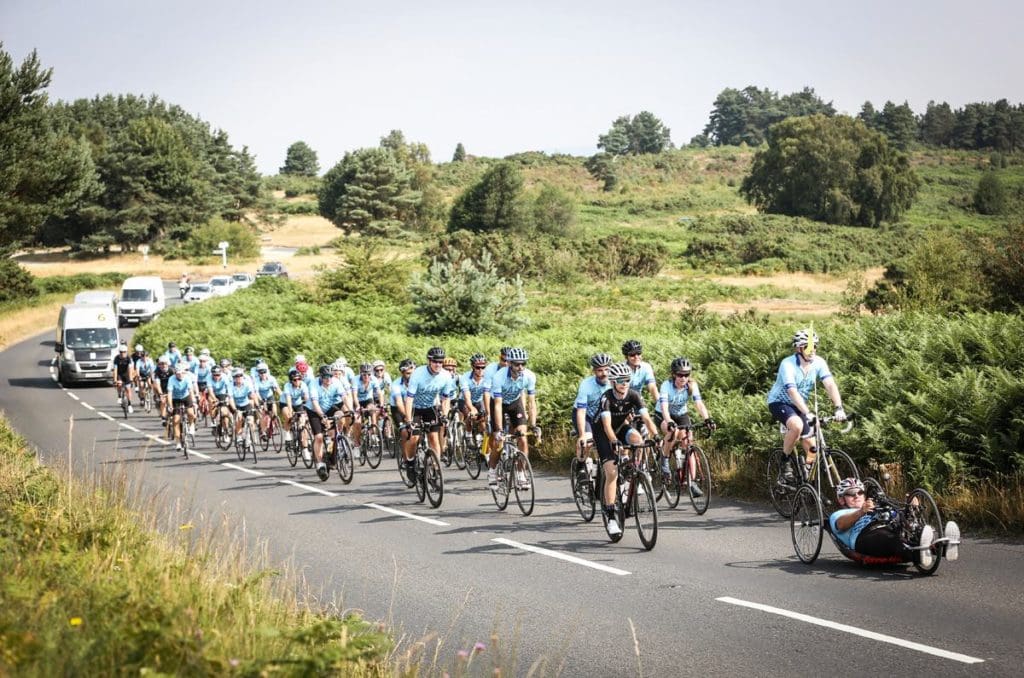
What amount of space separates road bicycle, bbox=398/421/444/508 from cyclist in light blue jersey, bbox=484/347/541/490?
31.3 inches

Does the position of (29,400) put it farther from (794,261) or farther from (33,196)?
(794,261)

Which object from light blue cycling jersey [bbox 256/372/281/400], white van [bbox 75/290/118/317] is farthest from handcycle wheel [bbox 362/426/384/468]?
white van [bbox 75/290/118/317]

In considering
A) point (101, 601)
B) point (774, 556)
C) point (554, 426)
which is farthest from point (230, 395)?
point (101, 601)

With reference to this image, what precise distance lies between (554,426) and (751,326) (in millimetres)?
4341

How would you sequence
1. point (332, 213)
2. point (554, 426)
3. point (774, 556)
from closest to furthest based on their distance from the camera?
point (774, 556)
point (554, 426)
point (332, 213)

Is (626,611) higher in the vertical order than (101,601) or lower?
lower

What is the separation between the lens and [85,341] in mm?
42312

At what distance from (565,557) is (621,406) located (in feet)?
5.76

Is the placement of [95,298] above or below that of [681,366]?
above

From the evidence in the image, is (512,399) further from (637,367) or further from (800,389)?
(800,389)

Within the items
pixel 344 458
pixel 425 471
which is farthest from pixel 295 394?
pixel 425 471

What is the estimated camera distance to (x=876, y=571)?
955 centimetres

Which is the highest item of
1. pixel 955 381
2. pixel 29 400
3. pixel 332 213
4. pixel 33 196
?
pixel 332 213

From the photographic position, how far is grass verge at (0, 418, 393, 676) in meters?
4.44
